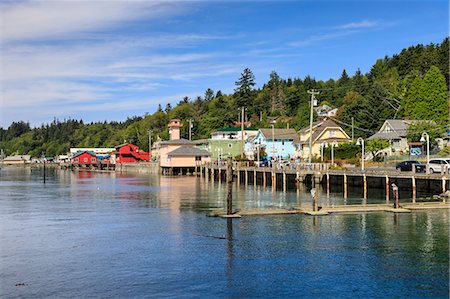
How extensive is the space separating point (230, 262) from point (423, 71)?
112m

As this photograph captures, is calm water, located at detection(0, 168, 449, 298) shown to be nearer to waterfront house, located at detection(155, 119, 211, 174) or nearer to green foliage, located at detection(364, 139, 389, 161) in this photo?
green foliage, located at detection(364, 139, 389, 161)

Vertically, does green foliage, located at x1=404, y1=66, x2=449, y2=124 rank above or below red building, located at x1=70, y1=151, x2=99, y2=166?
above

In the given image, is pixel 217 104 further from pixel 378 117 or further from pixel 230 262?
pixel 230 262

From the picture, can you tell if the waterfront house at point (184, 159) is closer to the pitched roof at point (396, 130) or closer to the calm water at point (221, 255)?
the pitched roof at point (396, 130)

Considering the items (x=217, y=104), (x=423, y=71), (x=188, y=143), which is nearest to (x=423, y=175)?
(x=188, y=143)

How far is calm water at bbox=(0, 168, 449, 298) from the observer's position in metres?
21.7

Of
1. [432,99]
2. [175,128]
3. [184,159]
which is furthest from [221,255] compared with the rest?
[175,128]

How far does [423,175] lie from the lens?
50.8 m

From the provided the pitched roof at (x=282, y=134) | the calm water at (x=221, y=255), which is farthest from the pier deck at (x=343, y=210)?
the pitched roof at (x=282, y=134)

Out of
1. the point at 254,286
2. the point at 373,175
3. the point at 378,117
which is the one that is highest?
the point at 378,117

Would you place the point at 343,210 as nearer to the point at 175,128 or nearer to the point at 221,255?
the point at 221,255

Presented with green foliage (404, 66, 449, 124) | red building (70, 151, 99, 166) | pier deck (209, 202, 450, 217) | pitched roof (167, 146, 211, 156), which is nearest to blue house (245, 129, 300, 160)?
pitched roof (167, 146, 211, 156)

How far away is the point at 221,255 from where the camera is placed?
27172 mm

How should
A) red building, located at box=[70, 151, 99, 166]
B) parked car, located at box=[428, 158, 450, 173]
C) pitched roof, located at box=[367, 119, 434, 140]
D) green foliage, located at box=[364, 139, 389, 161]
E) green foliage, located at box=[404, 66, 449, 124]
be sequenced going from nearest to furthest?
parked car, located at box=[428, 158, 450, 173] < green foliage, located at box=[364, 139, 389, 161] < pitched roof, located at box=[367, 119, 434, 140] < green foliage, located at box=[404, 66, 449, 124] < red building, located at box=[70, 151, 99, 166]
